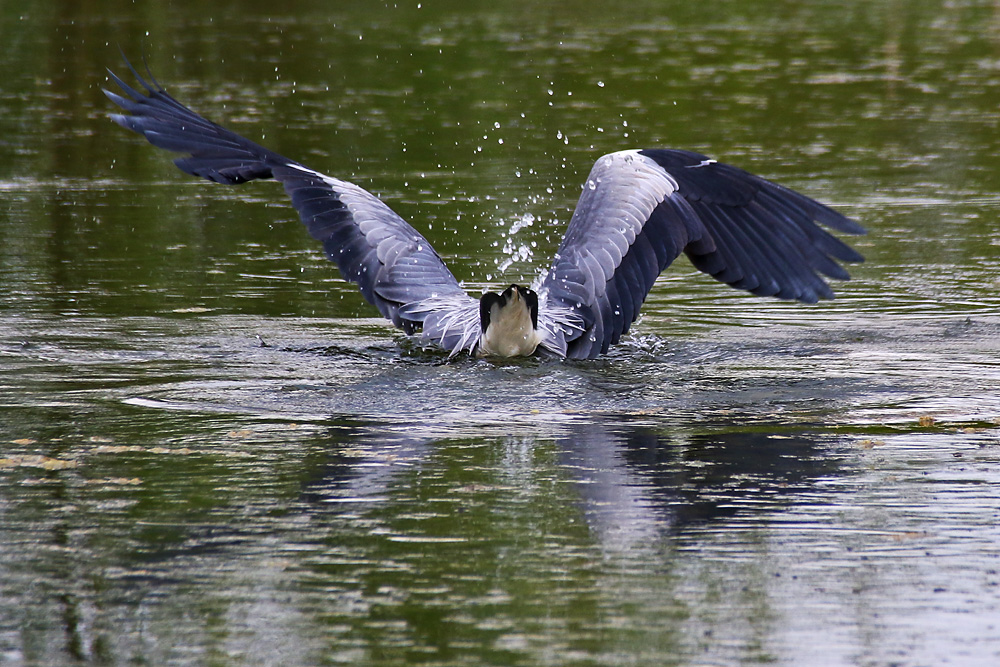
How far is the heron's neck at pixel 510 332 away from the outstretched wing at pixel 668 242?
0.51 feet

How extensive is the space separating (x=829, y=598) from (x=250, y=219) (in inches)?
281

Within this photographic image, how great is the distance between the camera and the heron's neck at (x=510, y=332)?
21.5 ft

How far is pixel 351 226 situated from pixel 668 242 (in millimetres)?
1546

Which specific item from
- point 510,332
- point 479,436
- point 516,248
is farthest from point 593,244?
point 516,248

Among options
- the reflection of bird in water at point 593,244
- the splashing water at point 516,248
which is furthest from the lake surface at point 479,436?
the reflection of bird in water at point 593,244

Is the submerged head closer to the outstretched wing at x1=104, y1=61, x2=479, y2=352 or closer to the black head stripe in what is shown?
the black head stripe

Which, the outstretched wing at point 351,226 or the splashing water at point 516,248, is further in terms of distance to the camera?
the splashing water at point 516,248

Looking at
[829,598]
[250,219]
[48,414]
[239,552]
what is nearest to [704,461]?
[829,598]

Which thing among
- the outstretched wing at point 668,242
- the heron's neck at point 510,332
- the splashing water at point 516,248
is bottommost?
the splashing water at point 516,248

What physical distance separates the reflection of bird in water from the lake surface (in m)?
0.19

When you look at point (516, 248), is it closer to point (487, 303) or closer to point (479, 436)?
point (487, 303)

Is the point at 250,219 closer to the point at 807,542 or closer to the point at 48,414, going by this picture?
the point at 48,414

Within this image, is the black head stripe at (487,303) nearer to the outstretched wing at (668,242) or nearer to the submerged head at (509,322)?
the submerged head at (509,322)

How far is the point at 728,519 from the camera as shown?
15.4ft
